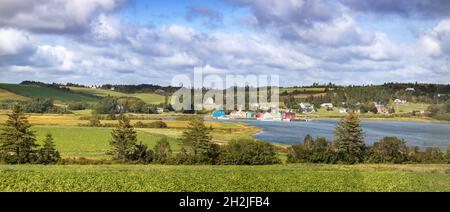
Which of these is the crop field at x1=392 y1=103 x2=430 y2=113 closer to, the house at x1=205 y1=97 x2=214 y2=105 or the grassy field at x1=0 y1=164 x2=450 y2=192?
the house at x1=205 y1=97 x2=214 y2=105

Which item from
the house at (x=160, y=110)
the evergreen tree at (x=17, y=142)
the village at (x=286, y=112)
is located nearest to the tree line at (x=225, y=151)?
the evergreen tree at (x=17, y=142)

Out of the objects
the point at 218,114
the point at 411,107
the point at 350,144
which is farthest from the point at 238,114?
the point at 411,107

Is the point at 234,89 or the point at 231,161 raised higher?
the point at 234,89

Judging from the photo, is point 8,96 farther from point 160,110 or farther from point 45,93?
point 160,110

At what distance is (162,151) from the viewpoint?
21.5m

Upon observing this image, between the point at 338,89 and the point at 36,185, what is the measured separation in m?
20.8

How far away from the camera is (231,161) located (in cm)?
2061

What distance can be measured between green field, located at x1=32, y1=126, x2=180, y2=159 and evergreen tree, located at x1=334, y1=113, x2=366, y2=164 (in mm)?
7276

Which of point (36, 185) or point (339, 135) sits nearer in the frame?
point (36, 185)

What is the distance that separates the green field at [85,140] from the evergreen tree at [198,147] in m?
0.68

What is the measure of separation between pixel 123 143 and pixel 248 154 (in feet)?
20.1

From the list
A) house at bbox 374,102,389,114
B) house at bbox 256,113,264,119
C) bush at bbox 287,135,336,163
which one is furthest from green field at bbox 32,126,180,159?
house at bbox 374,102,389,114
